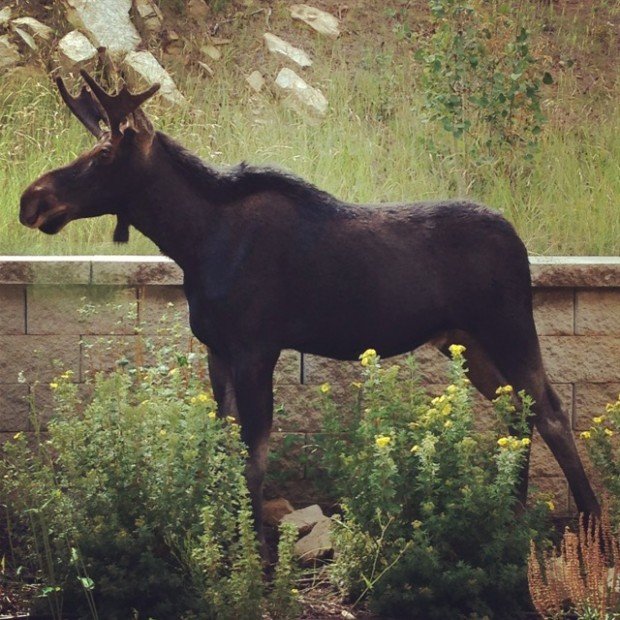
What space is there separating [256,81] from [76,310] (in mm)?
4343

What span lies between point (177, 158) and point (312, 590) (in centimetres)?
178

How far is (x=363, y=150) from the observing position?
26.0 feet

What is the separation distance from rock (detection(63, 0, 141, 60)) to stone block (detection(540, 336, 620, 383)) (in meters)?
5.02

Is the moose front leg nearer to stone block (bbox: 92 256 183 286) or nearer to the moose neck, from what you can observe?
the moose neck

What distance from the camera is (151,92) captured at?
446 cm

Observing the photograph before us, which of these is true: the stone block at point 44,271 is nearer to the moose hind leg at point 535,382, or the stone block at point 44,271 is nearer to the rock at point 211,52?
the moose hind leg at point 535,382

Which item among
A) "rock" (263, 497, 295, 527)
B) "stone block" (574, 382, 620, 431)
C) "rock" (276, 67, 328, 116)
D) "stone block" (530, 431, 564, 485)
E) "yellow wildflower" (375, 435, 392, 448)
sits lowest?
"rock" (263, 497, 295, 527)

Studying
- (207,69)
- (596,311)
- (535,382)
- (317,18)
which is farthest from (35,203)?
(317,18)

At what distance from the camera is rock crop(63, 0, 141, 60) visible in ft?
32.3

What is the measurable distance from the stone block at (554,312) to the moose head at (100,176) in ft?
7.18

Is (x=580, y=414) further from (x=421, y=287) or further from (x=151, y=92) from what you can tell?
(x=151, y=92)

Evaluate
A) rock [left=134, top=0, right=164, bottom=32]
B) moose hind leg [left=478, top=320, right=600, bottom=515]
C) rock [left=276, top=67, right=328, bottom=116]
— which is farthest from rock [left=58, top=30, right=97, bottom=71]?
moose hind leg [left=478, top=320, right=600, bottom=515]

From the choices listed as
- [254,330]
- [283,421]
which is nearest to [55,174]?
[254,330]

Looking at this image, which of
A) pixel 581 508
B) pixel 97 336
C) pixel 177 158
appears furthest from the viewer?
pixel 97 336
